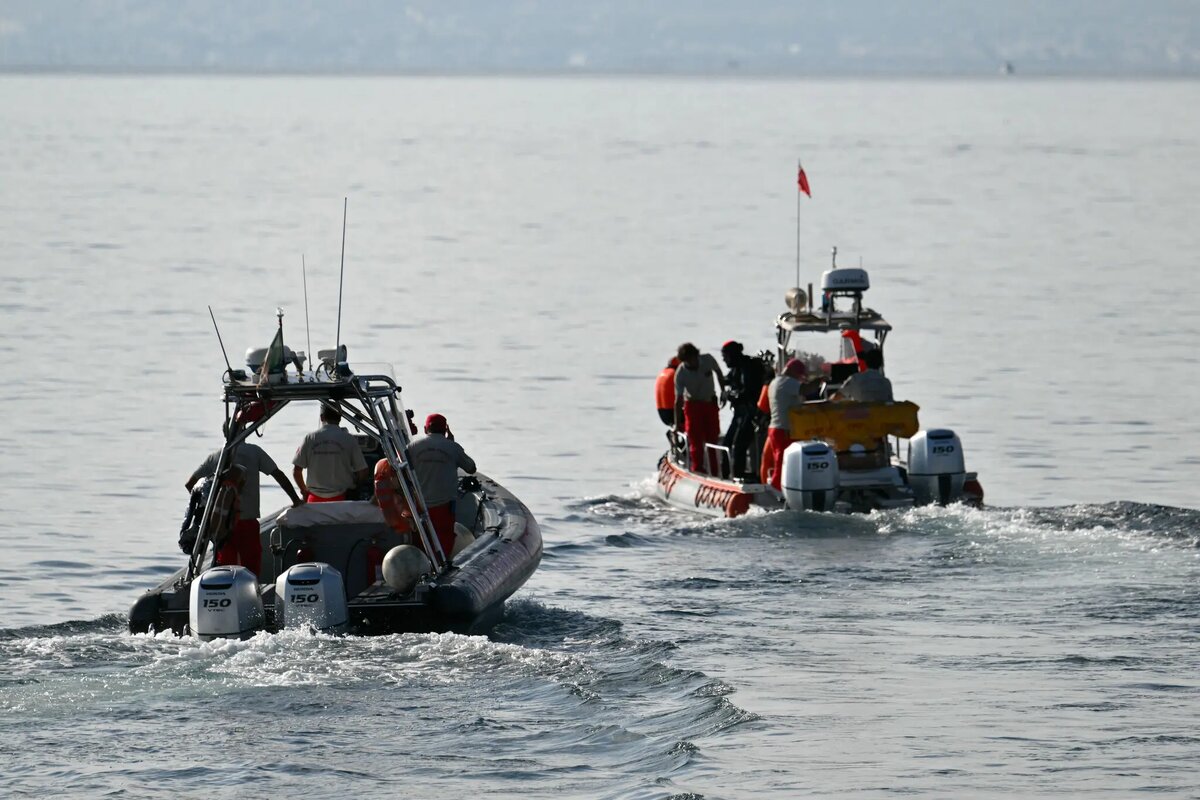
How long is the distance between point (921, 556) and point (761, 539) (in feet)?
5.26

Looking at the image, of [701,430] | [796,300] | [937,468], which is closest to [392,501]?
[937,468]

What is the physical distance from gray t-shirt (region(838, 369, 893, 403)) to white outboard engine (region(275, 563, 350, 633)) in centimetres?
709

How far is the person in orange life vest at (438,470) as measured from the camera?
14.4 m

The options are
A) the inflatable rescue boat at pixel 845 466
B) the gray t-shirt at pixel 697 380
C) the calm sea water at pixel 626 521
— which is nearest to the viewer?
the calm sea water at pixel 626 521

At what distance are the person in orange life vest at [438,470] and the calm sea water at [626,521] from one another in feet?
2.91

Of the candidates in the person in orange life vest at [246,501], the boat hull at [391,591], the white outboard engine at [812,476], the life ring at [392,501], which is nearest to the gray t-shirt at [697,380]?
the white outboard engine at [812,476]

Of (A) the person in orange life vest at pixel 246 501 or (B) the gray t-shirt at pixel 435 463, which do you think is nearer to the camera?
(A) the person in orange life vest at pixel 246 501

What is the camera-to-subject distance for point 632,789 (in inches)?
422

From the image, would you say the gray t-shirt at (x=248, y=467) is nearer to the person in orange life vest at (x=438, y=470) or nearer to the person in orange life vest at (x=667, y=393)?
the person in orange life vest at (x=438, y=470)

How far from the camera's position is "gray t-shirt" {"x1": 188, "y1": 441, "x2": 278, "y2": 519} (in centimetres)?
1353

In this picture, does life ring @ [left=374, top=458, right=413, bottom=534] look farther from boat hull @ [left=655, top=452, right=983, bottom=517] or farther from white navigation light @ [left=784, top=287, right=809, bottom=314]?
white navigation light @ [left=784, top=287, right=809, bottom=314]

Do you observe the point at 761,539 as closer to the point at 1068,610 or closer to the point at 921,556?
the point at 921,556

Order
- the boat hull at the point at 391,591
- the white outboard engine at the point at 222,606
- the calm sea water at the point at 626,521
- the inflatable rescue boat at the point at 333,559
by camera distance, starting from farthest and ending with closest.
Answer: the boat hull at the point at 391,591 → the inflatable rescue boat at the point at 333,559 → the white outboard engine at the point at 222,606 → the calm sea water at the point at 626,521

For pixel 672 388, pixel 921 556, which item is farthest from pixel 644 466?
pixel 921 556
